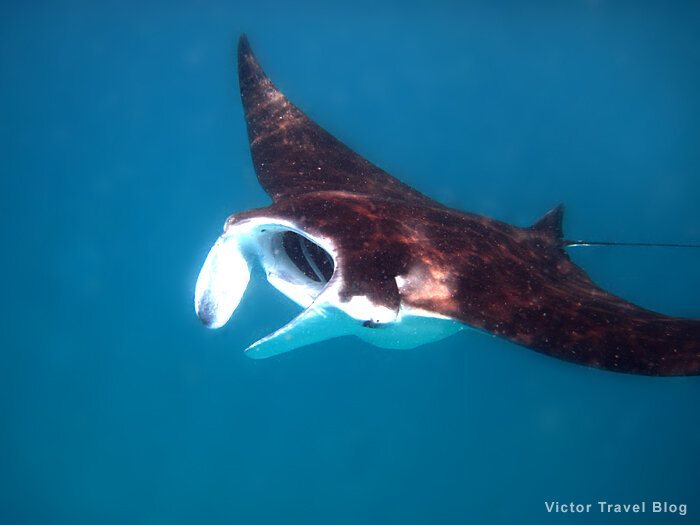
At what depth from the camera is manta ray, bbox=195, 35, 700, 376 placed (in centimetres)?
231

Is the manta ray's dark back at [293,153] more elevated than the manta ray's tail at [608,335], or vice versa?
the manta ray's dark back at [293,153]

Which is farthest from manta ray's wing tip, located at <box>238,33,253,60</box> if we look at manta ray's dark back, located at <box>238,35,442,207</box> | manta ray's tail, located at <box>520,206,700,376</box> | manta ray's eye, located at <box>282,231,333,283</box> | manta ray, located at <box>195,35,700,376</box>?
manta ray's tail, located at <box>520,206,700,376</box>

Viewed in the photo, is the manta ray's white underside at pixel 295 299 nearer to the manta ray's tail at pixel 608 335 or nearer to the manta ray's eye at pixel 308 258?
the manta ray's eye at pixel 308 258

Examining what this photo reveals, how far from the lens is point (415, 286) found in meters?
2.59

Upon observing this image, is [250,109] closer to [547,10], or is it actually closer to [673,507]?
[547,10]

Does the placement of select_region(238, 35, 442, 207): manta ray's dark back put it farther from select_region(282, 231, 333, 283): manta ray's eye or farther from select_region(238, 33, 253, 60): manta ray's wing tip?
select_region(282, 231, 333, 283): manta ray's eye

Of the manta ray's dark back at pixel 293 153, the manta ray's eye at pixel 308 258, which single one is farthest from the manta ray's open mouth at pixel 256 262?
the manta ray's dark back at pixel 293 153

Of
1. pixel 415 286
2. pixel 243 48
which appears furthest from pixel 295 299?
pixel 243 48

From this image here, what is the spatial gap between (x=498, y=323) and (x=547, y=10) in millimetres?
18499

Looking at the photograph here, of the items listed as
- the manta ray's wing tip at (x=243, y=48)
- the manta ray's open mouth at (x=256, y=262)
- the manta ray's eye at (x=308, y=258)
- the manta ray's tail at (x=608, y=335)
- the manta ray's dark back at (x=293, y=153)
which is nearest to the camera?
the manta ray's tail at (x=608, y=335)

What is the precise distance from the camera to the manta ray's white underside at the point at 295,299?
2.30 metres

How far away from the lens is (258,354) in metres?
2.43

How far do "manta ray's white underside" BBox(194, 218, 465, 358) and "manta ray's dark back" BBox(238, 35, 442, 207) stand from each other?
3.40 ft

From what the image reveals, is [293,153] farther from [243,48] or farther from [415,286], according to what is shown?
[415,286]
